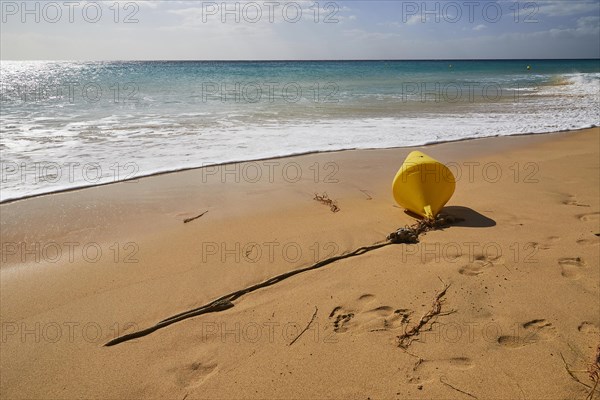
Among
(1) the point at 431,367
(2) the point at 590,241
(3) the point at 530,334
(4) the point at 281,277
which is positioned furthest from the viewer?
(2) the point at 590,241

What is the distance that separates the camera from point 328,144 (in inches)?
288

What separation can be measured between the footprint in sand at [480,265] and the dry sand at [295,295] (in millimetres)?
15

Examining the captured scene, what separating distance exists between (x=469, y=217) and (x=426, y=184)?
0.59 m

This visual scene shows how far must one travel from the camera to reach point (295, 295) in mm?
2781

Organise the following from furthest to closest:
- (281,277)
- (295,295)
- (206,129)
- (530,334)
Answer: (206,129) → (281,277) → (295,295) → (530,334)

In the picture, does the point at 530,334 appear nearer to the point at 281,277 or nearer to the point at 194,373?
the point at 281,277

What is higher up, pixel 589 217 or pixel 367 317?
pixel 589 217

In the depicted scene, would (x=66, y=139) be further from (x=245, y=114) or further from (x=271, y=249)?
(x=271, y=249)

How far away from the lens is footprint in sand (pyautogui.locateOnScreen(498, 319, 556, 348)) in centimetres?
227

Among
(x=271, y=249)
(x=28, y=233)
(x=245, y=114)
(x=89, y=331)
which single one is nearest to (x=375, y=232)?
(x=271, y=249)

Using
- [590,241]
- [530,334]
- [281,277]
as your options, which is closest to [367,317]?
[281,277]

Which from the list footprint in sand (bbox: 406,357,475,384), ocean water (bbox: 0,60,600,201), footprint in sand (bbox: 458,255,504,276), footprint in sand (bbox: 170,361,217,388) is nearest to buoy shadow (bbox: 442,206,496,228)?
footprint in sand (bbox: 458,255,504,276)

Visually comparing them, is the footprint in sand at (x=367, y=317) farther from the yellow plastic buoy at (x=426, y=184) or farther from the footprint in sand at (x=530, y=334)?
the yellow plastic buoy at (x=426, y=184)

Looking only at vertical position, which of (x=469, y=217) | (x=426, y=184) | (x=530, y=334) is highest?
(x=426, y=184)
